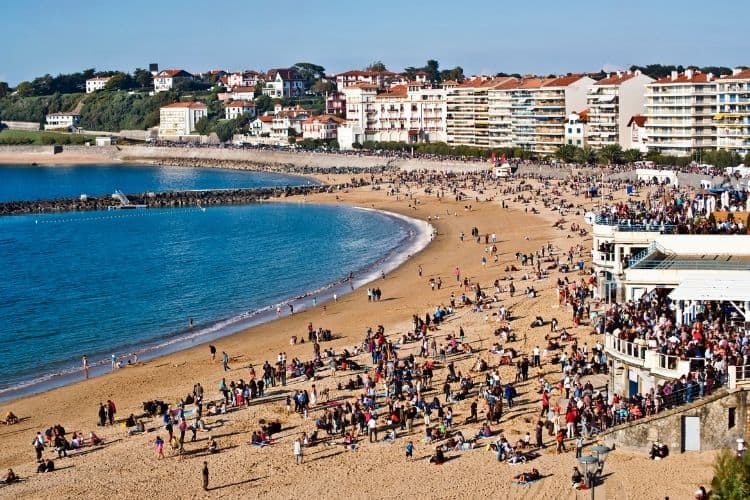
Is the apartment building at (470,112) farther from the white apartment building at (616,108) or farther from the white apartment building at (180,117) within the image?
the white apartment building at (180,117)

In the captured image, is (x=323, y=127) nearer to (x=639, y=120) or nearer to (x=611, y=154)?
(x=639, y=120)

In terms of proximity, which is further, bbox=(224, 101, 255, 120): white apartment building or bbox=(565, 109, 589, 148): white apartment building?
→ bbox=(224, 101, 255, 120): white apartment building

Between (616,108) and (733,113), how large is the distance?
13784mm

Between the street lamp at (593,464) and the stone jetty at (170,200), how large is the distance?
6947 cm

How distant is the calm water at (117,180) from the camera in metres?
104

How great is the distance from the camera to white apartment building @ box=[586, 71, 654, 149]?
95812 mm

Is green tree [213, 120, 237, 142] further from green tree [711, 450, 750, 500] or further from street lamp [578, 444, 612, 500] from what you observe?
green tree [711, 450, 750, 500]

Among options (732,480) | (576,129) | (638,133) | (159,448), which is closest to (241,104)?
(576,129)

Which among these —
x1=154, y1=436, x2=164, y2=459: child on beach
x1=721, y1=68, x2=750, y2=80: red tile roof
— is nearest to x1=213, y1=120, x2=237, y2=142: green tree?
x1=721, y1=68, x2=750, y2=80: red tile roof

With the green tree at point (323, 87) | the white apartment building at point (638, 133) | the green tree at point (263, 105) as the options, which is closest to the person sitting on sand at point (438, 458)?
the white apartment building at point (638, 133)

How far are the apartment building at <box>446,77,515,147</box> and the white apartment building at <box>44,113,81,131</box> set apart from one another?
3633 inches

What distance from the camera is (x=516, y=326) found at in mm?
30562

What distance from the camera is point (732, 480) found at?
11.9 m

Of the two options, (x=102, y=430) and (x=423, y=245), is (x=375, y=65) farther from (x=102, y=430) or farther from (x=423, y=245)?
(x=102, y=430)
